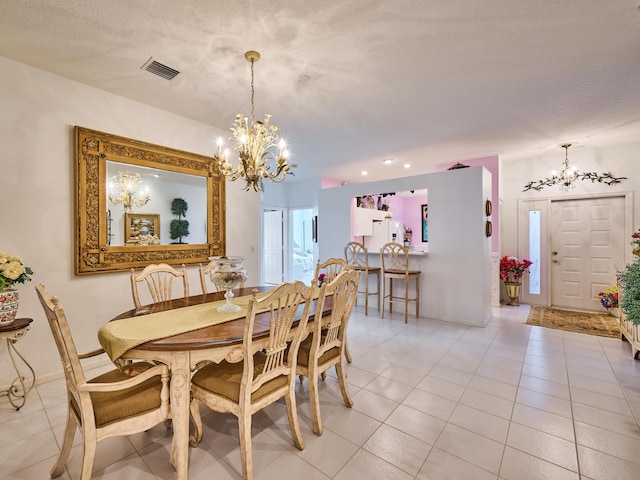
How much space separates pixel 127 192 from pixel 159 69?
124 cm

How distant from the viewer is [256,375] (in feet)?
5.45

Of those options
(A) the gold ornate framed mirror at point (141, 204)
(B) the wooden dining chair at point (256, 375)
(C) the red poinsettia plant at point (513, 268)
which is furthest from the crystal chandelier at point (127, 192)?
(C) the red poinsettia plant at point (513, 268)

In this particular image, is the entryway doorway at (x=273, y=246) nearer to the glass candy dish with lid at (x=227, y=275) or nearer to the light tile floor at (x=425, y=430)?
the light tile floor at (x=425, y=430)

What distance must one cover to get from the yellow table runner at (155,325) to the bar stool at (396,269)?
113 inches

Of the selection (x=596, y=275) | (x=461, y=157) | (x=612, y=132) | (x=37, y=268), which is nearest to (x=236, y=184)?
(x=37, y=268)

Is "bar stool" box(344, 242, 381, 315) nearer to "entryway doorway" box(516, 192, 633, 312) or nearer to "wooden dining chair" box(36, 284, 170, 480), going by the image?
"entryway doorway" box(516, 192, 633, 312)

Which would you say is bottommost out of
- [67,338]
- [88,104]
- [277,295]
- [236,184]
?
[67,338]

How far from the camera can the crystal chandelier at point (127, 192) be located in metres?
2.90

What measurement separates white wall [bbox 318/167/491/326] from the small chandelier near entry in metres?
Answer: 1.58

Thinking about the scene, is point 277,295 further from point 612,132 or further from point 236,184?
point 612,132

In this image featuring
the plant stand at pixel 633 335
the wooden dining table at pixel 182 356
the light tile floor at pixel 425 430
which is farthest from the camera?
the plant stand at pixel 633 335

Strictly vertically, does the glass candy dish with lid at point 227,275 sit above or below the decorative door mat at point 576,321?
above

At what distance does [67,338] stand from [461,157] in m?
5.65

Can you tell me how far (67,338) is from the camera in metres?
1.27
